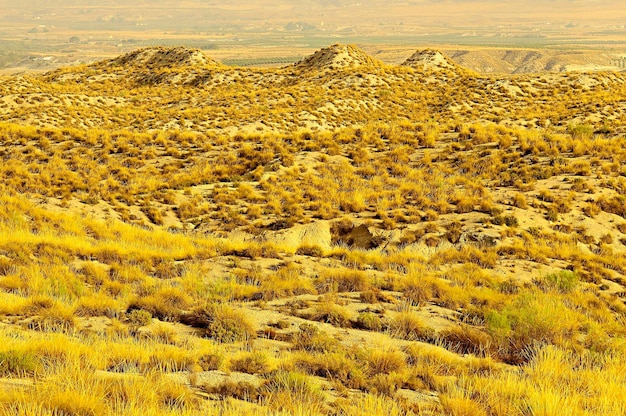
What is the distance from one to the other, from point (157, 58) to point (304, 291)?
59507 mm

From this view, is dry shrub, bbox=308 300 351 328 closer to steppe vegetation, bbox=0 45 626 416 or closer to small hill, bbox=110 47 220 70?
steppe vegetation, bbox=0 45 626 416

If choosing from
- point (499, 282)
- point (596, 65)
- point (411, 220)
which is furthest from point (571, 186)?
point (596, 65)

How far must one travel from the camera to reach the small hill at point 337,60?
53281 mm

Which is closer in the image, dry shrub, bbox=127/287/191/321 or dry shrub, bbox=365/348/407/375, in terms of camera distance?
dry shrub, bbox=365/348/407/375

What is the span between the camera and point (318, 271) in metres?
10.8

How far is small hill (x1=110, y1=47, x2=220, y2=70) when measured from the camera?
5691 cm

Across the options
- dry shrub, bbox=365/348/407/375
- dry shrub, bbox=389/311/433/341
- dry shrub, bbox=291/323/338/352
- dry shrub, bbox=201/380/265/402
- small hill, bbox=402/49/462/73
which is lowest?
dry shrub, bbox=389/311/433/341

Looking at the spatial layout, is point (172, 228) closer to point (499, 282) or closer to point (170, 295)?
point (170, 295)

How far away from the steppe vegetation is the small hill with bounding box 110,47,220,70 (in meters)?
35.7

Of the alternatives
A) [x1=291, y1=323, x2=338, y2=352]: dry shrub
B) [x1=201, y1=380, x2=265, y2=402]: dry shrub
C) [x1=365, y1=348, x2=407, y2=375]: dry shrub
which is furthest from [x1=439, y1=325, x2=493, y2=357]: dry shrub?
[x1=201, y1=380, x2=265, y2=402]: dry shrub

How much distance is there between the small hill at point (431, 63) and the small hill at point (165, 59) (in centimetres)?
2621

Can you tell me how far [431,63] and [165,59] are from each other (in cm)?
3560

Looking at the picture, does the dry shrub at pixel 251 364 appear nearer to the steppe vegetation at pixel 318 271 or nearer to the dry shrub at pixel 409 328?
the steppe vegetation at pixel 318 271

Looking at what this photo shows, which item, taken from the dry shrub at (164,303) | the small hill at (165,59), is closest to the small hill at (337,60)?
the small hill at (165,59)
